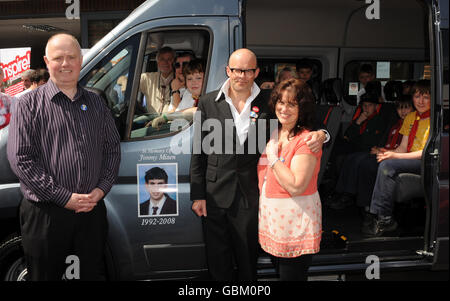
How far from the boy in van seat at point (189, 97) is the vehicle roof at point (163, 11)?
34 cm

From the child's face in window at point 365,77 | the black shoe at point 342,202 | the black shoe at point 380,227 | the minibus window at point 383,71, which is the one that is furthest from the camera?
the minibus window at point 383,71

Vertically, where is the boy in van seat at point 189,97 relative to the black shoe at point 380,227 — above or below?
above

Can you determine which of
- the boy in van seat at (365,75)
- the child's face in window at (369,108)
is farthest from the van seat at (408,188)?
the boy in van seat at (365,75)

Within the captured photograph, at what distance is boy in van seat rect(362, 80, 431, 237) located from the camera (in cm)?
392

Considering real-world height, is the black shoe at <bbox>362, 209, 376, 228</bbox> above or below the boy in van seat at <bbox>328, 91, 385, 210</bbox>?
below

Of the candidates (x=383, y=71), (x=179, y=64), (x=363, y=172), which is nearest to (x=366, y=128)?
(x=363, y=172)

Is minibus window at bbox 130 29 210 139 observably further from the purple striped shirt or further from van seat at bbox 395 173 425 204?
van seat at bbox 395 173 425 204

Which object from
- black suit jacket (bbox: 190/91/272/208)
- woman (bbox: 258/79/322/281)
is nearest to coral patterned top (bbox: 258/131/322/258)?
woman (bbox: 258/79/322/281)

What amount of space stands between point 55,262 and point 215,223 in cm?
95

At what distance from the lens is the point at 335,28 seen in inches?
241

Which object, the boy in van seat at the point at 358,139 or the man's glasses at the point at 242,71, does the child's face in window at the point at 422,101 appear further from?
the man's glasses at the point at 242,71

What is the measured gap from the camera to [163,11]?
2.93 metres

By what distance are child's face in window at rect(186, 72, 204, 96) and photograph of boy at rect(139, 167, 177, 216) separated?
0.60 meters

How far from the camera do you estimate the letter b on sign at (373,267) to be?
3.22 metres
